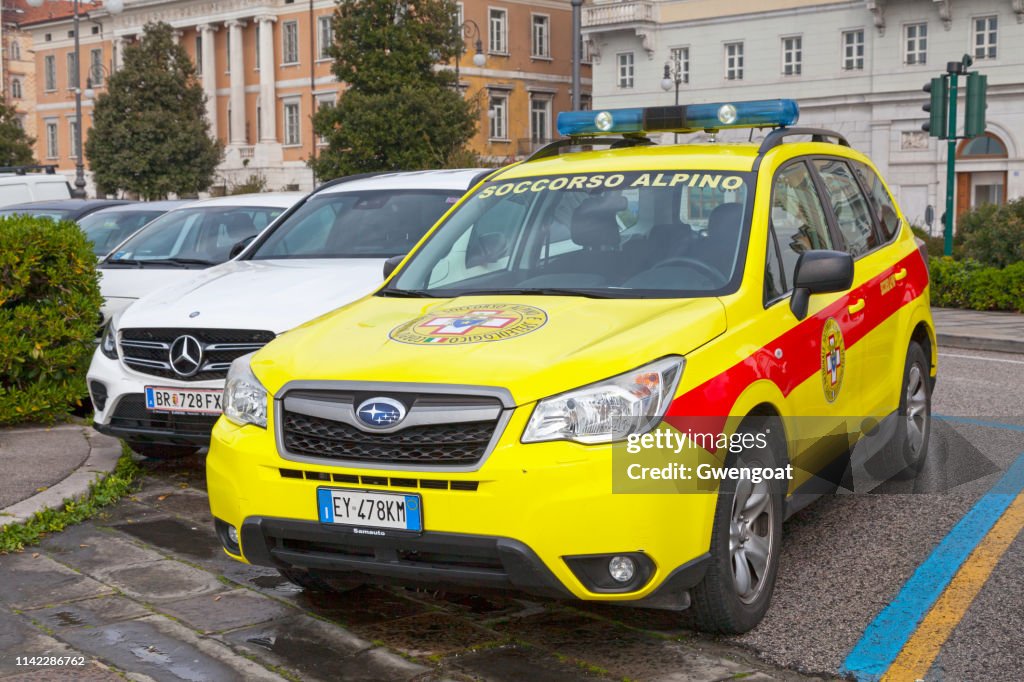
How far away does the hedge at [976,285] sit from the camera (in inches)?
680

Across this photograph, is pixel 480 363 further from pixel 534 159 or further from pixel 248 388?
pixel 534 159

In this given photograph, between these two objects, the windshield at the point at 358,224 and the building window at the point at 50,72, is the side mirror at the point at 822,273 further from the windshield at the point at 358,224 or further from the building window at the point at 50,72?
the building window at the point at 50,72

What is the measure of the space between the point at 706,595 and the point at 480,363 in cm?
112

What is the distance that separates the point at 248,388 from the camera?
4.75m

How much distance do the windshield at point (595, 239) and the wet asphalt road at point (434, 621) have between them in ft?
4.17

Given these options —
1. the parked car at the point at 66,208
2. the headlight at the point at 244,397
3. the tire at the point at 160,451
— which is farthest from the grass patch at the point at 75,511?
the parked car at the point at 66,208

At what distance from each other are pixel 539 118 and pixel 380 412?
6480 cm

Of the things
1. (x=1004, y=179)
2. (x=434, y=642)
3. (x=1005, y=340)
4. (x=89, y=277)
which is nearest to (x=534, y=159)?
(x=434, y=642)

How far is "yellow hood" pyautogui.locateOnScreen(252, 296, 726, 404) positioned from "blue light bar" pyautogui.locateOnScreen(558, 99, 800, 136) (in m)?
1.49

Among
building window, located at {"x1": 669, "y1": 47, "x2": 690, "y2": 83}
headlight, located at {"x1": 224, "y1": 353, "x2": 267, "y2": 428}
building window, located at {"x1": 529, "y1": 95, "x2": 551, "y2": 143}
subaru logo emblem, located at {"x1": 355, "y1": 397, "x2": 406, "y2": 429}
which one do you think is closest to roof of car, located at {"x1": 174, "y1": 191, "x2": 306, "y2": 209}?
headlight, located at {"x1": 224, "y1": 353, "x2": 267, "y2": 428}

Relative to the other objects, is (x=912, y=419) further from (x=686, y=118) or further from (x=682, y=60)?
(x=682, y=60)

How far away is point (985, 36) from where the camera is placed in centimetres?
4503

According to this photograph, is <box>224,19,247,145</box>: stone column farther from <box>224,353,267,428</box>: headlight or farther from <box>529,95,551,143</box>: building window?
<box>224,353,267,428</box>: headlight

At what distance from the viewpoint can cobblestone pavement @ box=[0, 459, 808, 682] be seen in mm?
4422
